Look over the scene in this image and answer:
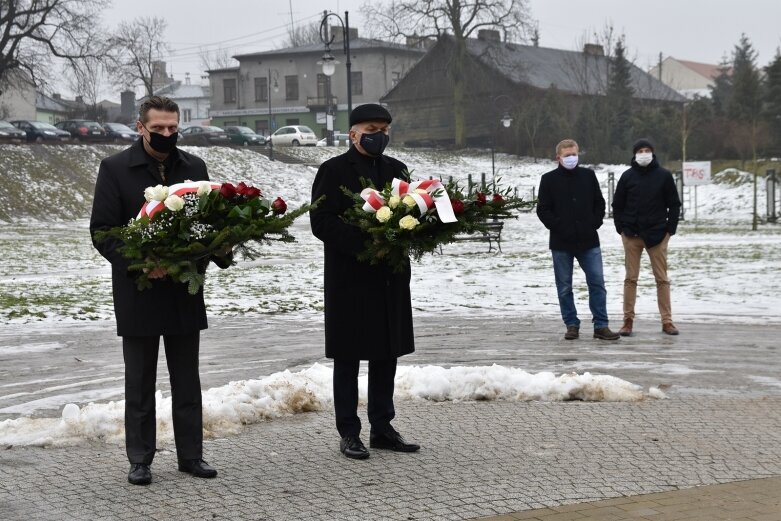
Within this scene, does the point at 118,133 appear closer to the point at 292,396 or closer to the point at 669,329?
the point at 669,329

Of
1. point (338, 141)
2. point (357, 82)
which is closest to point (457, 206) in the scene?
point (338, 141)

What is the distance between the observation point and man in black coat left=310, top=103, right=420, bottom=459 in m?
6.53

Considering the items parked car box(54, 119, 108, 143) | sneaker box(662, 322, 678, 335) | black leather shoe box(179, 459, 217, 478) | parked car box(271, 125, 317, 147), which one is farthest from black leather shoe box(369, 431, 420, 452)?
parked car box(271, 125, 317, 147)

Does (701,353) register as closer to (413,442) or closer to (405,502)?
(413,442)

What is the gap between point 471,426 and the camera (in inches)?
282

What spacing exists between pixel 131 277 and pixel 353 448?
156 cm

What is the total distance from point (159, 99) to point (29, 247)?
2340 cm

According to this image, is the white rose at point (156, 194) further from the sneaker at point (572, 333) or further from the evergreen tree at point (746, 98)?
the evergreen tree at point (746, 98)

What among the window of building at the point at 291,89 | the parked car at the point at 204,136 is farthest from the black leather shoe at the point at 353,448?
the window of building at the point at 291,89

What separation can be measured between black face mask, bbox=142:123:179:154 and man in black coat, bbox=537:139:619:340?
20.0 feet

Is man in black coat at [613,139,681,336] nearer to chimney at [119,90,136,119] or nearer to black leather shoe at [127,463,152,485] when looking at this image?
black leather shoe at [127,463,152,485]

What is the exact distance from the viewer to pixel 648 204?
39.1 ft

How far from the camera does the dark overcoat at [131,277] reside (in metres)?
5.93

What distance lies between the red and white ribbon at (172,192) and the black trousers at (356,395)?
1425 mm
